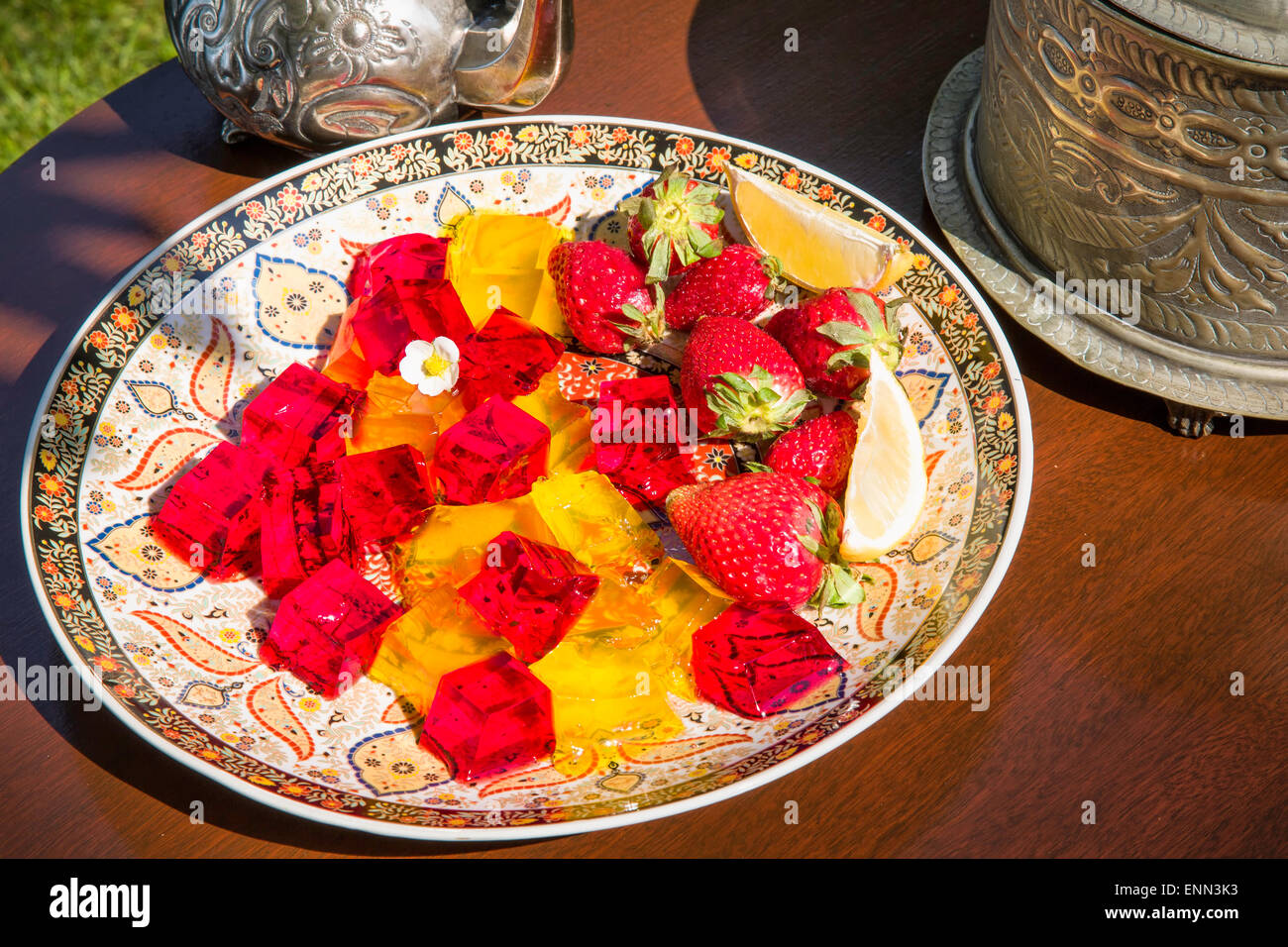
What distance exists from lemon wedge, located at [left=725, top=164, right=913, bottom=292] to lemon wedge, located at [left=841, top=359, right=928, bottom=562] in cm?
10

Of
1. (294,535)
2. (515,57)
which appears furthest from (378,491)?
(515,57)

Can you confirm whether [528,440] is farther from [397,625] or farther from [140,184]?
[140,184]

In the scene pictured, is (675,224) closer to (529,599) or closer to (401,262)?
(401,262)

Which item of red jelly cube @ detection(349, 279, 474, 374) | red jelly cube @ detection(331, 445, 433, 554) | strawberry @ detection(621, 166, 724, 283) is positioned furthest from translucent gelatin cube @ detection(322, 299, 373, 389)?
strawberry @ detection(621, 166, 724, 283)

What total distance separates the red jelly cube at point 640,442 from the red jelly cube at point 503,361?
68mm

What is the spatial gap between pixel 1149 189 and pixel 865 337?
0.21 m

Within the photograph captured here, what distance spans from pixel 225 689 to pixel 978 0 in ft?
3.39

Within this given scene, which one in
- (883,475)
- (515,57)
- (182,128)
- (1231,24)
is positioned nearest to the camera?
(1231,24)

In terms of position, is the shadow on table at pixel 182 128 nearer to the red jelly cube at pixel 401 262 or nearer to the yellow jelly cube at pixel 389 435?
the red jelly cube at pixel 401 262

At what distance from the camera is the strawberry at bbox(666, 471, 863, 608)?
67 centimetres

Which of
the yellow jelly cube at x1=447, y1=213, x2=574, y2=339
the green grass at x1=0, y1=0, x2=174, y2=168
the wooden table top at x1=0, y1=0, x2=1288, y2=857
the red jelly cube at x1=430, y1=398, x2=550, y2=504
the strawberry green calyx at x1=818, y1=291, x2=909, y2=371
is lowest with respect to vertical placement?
the wooden table top at x1=0, y1=0, x2=1288, y2=857

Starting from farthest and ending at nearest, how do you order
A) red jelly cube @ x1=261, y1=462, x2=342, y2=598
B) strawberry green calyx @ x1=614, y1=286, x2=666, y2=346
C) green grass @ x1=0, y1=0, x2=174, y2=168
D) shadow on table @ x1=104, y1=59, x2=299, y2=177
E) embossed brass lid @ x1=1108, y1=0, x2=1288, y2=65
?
green grass @ x1=0, y1=0, x2=174, y2=168
shadow on table @ x1=104, y1=59, x2=299, y2=177
strawberry green calyx @ x1=614, y1=286, x2=666, y2=346
red jelly cube @ x1=261, y1=462, x2=342, y2=598
embossed brass lid @ x1=1108, y1=0, x2=1288, y2=65

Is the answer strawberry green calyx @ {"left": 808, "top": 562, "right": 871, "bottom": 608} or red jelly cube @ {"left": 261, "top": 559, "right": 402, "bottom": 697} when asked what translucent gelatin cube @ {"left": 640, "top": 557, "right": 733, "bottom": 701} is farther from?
red jelly cube @ {"left": 261, "top": 559, "right": 402, "bottom": 697}

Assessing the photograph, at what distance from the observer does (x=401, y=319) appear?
2.69 ft
